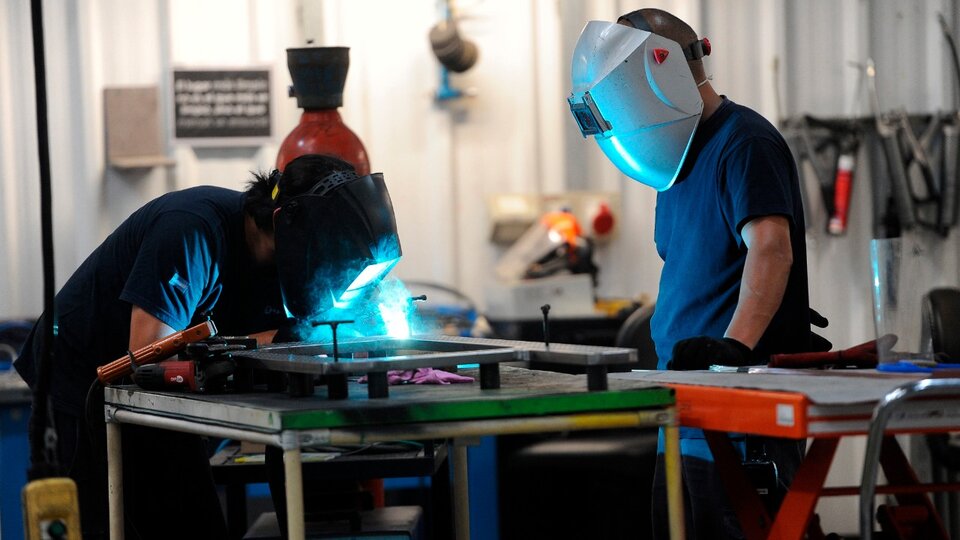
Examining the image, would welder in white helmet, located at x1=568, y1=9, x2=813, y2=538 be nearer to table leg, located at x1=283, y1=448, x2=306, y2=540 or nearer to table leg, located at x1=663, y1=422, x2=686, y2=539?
table leg, located at x1=663, y1=422, x2=686, y2=539

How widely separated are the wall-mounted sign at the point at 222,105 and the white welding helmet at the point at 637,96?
2.32 meters

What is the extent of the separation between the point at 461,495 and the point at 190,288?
31.2 inches

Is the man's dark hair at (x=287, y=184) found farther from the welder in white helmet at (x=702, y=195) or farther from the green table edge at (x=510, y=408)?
the green table edge at (x=510, y=408)

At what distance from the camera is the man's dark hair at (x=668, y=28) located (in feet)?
7.38

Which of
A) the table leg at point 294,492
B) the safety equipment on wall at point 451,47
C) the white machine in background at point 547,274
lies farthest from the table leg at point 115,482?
the safety equipment on wall at point 451,47

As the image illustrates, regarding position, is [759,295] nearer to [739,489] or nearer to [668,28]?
[739,489]

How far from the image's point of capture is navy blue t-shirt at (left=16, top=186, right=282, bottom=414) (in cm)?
197

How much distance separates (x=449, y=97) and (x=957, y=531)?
242cm

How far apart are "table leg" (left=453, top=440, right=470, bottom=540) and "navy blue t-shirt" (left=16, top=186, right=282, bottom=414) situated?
0.51m

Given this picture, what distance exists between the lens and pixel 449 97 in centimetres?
437

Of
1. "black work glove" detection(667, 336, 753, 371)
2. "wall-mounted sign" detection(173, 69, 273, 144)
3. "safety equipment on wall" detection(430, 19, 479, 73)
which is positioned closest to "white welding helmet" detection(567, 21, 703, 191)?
"black work glove" detection(667, 336, 753, 371)

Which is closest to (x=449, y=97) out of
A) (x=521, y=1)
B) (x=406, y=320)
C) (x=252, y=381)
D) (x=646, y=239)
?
(x=521, y=1)

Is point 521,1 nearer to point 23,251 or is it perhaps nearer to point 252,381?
point 23,251

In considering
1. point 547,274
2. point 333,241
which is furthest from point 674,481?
point 547,274
